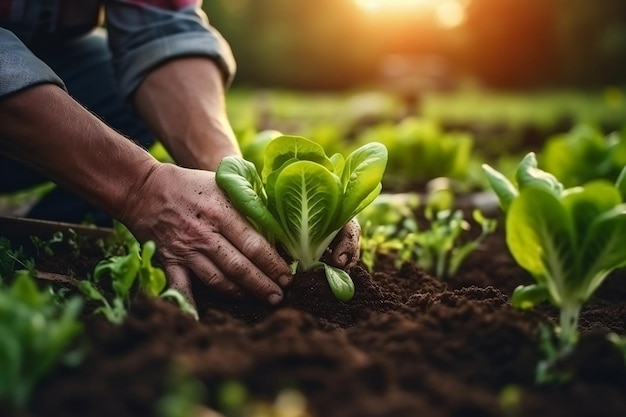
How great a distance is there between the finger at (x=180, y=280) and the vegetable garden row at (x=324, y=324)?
0.23ft

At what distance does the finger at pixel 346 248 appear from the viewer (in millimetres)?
2133

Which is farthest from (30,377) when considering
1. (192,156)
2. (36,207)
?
(36,207)

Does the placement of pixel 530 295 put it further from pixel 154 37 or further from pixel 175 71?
pixel 154 37

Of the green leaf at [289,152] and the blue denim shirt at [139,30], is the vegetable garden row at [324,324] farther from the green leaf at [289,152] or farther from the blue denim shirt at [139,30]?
the blue denim shirt at [139,30]

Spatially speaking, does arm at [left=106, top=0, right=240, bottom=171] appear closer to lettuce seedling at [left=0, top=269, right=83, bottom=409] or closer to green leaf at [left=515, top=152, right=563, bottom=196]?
green leaf at [left=515, top=152, right=563, bottom=196]

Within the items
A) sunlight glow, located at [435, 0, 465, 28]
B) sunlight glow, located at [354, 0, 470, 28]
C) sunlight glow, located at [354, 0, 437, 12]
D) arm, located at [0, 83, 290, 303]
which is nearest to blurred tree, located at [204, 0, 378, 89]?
sunlight glow, located at [354, 0, 437, 12]

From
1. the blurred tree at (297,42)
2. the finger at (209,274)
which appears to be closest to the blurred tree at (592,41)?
the blurred tree at (297,42)

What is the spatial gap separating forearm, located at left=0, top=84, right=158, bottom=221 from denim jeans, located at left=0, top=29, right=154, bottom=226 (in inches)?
53.4

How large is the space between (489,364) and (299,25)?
19451mm

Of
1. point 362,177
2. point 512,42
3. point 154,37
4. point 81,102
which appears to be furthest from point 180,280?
point 512,42

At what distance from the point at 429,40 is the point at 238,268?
20.6 m

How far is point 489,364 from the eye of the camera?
153 centimetres

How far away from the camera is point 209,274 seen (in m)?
2.00

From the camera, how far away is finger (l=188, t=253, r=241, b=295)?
6.57 feet
